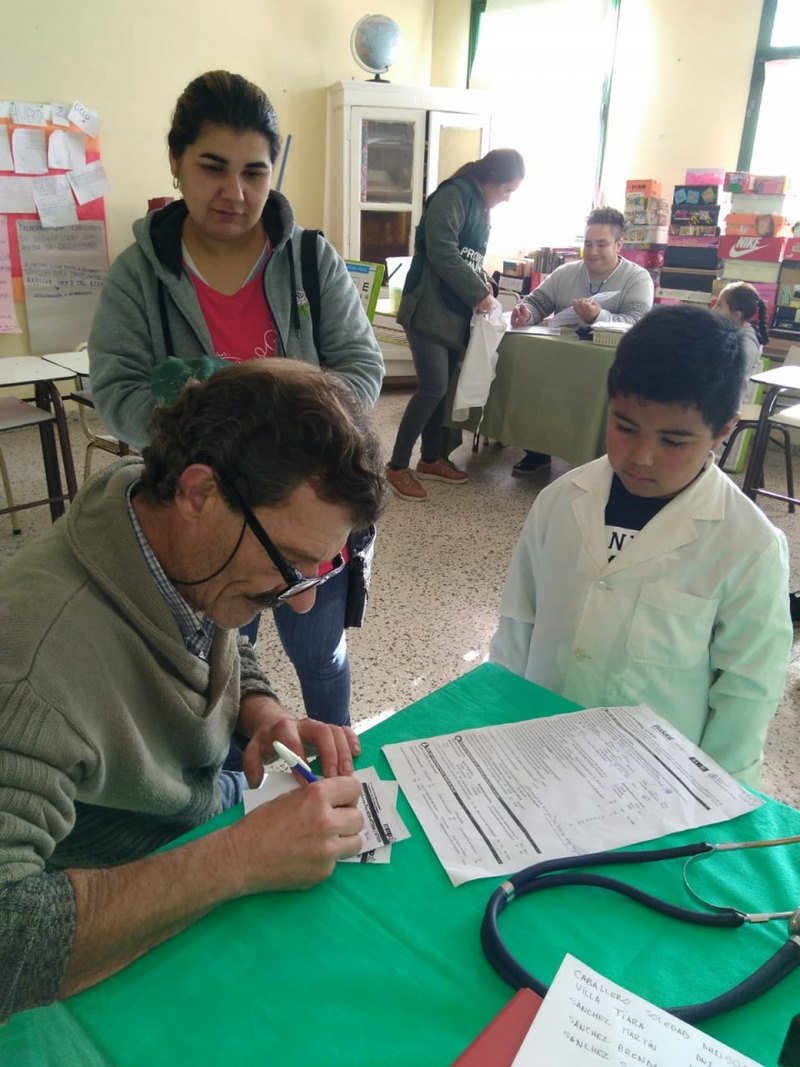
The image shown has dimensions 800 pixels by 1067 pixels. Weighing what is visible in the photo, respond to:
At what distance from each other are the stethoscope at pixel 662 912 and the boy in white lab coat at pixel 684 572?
0.32 metres

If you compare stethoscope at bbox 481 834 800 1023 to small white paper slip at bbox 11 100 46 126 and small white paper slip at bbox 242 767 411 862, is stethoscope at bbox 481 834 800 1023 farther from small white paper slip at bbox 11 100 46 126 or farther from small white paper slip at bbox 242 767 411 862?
small white paper slip at bbox 11 100 46 126

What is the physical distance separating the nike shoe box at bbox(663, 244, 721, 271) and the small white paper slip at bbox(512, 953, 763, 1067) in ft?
15.1

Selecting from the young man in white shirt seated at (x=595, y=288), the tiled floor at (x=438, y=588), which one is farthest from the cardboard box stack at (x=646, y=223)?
the tiled floor at (x=438, y=588)

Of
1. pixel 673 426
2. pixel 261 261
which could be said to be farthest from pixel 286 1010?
pixel 261 261

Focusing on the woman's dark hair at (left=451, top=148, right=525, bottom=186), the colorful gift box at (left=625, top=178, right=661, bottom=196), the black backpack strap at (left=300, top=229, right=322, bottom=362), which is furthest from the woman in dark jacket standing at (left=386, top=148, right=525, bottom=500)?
the black backpack strap at (left=300, top=229, right=322, bottom=362)

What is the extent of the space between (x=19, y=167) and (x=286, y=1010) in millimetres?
4684

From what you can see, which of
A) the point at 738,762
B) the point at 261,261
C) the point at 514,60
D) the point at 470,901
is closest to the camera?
the point at 470,901

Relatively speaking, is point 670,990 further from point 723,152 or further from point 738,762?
point 723,152

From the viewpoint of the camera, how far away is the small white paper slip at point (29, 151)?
4039 mm

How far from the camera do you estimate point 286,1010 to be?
0.58 metres

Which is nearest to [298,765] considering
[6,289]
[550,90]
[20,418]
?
[20,418]

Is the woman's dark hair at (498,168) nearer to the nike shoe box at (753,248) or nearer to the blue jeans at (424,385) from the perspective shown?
the blue jeans at (424,385)

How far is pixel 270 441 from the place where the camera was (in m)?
0.75

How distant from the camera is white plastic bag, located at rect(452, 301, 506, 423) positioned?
3588 millimetres
